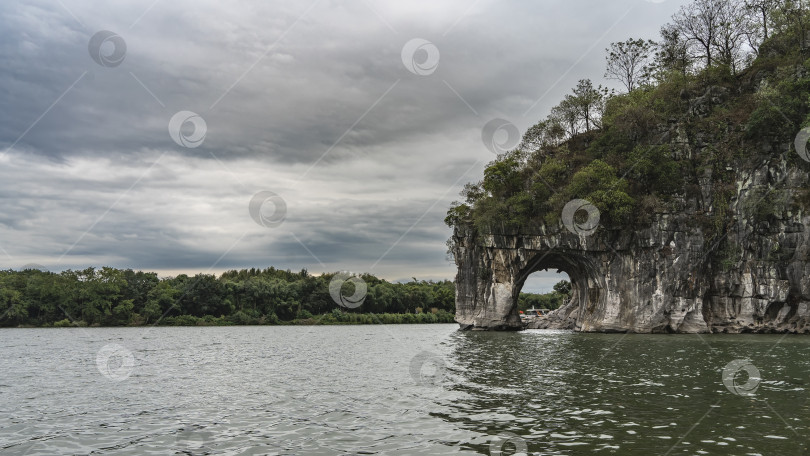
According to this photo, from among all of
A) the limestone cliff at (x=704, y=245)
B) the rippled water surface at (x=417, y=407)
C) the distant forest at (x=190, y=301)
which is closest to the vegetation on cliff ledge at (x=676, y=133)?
the limestone cliff at (x=704, y=245)

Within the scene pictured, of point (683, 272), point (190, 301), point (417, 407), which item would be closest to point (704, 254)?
point (683, 272)

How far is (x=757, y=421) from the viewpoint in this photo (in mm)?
12625

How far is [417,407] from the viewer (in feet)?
51.1

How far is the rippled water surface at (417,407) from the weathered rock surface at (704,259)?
24672mm

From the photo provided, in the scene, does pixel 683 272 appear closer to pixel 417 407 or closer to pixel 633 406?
pixel 633 406

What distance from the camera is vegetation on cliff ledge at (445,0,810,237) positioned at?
50875 millimetres

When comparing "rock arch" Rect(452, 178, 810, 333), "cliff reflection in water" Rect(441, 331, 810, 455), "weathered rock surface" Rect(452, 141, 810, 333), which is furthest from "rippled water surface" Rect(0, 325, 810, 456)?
"weathered rock surface" Rect(452, 141, 810, 333)

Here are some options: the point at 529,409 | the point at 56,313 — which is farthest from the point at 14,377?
the point at 56,313

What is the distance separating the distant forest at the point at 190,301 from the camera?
85875 millimetres

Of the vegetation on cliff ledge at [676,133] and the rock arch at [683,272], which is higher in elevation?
the vegetation on cliff ledge at [676,133]

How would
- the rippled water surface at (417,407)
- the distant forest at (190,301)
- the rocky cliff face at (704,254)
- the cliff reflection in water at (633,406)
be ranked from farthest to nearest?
the distant forest at (190,301), the rocky cliff face at (704,254), the rippled water surface at (417,407), the cliff reflection in water at (633,406)

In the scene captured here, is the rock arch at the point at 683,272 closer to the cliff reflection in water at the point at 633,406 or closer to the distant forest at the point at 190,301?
the cliff reflection in water at the point at 633,406

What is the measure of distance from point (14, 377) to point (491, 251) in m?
45.4

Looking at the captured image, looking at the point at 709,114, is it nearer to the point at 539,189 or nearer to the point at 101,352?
the point at 539,189
